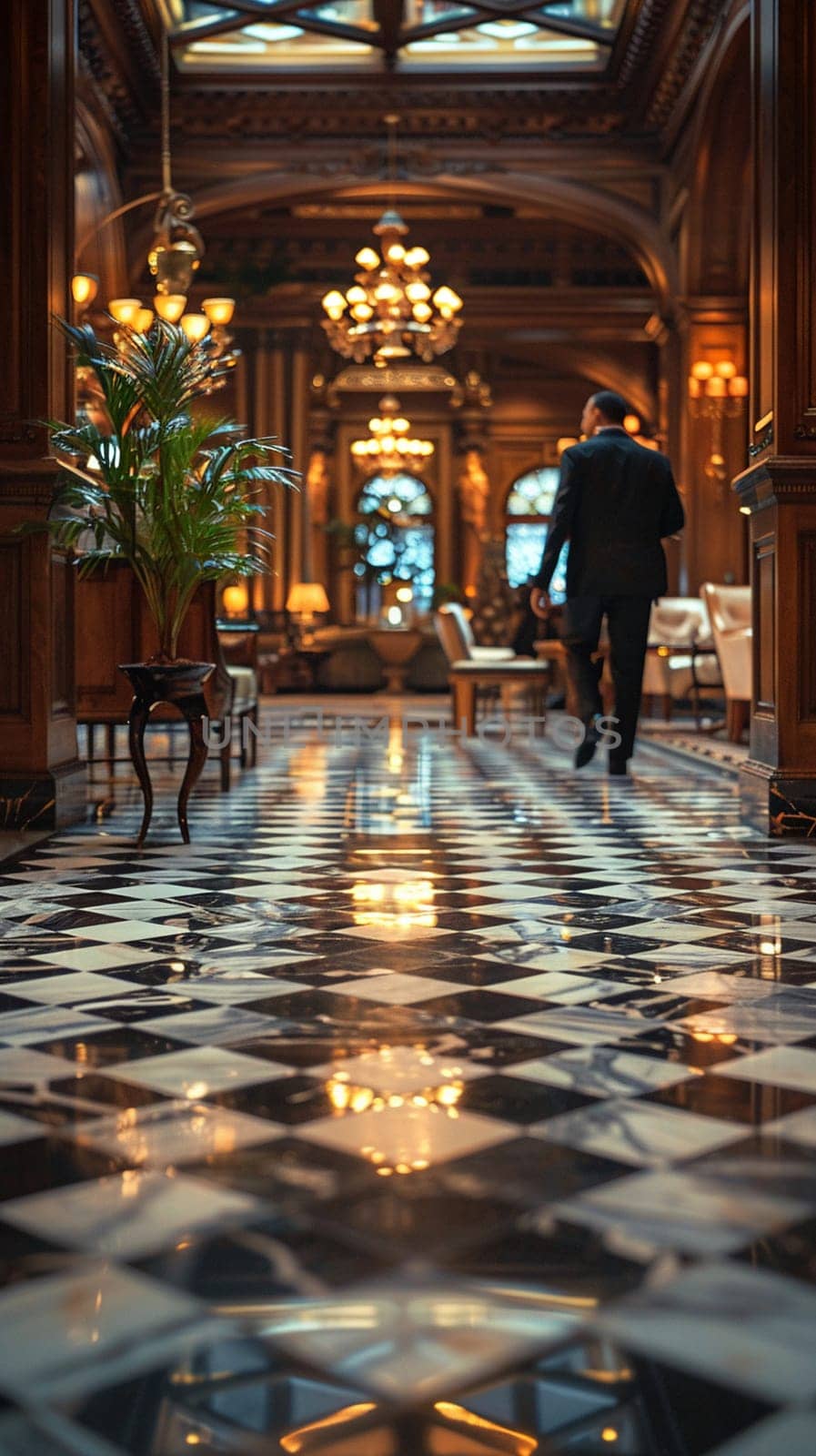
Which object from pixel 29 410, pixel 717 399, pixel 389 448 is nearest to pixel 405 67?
pixel 717 399

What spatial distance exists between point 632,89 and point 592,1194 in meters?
12.9

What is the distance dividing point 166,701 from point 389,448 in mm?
12849

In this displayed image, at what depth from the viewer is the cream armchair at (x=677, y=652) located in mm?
11188

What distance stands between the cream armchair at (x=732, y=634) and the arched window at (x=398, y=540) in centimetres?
1203

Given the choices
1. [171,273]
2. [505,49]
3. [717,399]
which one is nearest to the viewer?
[171,273]

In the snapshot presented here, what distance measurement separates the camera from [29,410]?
536 centimetres

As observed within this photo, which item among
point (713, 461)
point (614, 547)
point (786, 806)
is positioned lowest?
point (786, 806)

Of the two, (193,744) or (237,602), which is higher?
(237,602)

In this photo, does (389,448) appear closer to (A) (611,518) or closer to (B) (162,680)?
(A) (611,518)

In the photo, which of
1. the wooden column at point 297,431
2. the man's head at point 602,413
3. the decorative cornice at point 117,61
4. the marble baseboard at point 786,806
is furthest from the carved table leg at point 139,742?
the wooden column at point 297,431

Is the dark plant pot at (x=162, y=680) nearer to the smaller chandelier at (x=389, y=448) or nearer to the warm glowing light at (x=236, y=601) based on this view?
the smaller chandelier at (x=389, y=448)

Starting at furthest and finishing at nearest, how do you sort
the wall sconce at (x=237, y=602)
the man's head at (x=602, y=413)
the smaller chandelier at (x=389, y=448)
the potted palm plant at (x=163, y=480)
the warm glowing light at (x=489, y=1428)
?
1. the wall sconce at (x=237, y=602)
2. the smaller chandelier at (x=389, y=448)
3. the man's head at (x=602, y=413)
4. the potted palm plant at (x=163, y=480)
5. the warm glowing light at (x=489, y=1428)

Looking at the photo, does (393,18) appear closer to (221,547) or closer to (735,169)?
(735,169)

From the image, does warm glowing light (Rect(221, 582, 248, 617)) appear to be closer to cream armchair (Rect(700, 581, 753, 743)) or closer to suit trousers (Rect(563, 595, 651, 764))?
cream armchair (Rect(700, 581, 753, 743))
